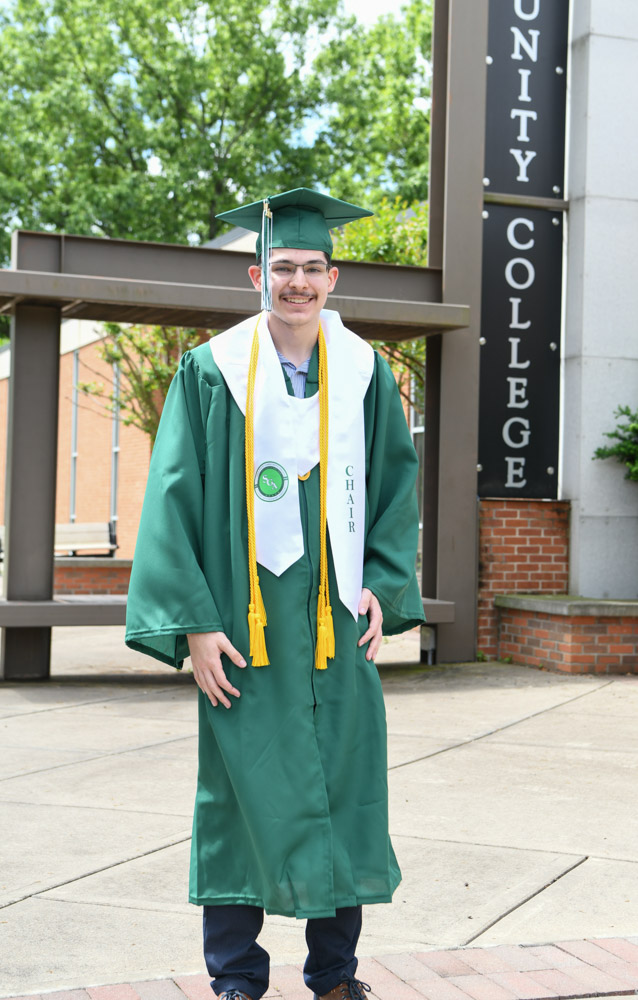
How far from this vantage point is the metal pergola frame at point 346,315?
884 cm

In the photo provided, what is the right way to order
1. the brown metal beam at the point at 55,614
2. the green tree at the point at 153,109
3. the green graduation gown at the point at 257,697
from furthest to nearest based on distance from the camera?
the green tree at the point at 153,109, the brown metal beam at the point at 55,614, the green graduation gown at the point at 257,697

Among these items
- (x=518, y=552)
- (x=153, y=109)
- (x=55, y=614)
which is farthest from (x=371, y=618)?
(x=153, y=109)

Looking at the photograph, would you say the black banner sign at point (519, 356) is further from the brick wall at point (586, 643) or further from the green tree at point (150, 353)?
the green tree at point (150, 353)

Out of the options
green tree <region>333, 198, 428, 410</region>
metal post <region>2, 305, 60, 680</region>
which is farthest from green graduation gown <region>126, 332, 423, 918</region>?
green tree <region>333, 198, 428, 410</region>

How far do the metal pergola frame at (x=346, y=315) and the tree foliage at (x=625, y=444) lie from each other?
1.17 meters

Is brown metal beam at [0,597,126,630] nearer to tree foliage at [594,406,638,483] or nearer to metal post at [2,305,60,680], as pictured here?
metal post at [2,305,60,680]

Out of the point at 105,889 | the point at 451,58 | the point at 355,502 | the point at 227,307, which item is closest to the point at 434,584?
the point at 227,307

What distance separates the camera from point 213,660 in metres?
2.84

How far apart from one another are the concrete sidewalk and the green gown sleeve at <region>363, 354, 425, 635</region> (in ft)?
3.44

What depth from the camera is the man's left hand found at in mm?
3002

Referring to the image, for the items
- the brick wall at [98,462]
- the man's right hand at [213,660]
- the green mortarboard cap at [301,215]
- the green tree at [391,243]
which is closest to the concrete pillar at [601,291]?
the green tree at [391,243]

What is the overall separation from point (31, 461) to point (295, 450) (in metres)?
6.30

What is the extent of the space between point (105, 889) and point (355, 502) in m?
1.90

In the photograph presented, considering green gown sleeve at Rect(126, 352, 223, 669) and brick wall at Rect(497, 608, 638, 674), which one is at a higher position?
green gown sleeve at Rect(126, 352, 223, 669)
